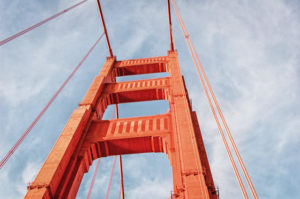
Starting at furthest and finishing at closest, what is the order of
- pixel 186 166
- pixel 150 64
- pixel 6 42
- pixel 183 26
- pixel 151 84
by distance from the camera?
1. pixel 150 64
2. pixel 151 84
3. pixel 183 26
4. pixel 6 42
5. pixel 186 166

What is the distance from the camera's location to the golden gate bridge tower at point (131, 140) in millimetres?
8695

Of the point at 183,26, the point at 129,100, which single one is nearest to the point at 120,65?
the point at 129,100

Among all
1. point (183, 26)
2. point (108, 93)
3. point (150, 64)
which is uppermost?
point (150, 64)

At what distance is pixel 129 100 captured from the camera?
667 inches

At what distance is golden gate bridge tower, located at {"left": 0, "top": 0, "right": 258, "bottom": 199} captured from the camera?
342 inches

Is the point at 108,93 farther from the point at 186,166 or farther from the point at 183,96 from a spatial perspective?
the point at 186,166

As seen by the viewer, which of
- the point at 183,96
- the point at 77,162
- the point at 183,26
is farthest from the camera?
the point at 183,26

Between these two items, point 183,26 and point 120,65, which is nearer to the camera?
point 183,26

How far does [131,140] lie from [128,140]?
14cm

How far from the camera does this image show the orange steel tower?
29.1 feet

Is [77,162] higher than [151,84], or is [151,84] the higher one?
[151,84]

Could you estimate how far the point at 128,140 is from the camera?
40.4ft

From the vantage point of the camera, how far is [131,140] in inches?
485

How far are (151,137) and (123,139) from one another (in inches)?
52.9
